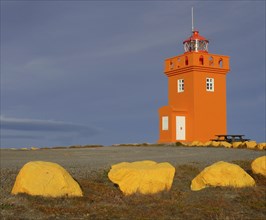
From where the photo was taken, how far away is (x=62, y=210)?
8438 mm

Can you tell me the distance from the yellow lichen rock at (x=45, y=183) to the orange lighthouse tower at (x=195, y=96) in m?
24.9

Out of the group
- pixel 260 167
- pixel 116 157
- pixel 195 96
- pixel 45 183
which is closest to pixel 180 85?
pixel 195 96

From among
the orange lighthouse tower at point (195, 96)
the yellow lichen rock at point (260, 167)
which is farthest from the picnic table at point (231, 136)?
the yellow lichen rock at point (260, 167)

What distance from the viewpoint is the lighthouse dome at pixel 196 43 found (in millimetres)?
35781

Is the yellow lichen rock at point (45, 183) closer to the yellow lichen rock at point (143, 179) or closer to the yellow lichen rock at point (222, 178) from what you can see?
the yellow lichen rock at point (143, 179)

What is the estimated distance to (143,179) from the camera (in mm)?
10469

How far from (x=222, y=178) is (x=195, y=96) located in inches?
936

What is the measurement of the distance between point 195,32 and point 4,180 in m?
28.1

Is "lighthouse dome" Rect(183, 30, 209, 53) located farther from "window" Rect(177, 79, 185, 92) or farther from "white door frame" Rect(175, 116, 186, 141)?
"white door frame" Rect(175, 116, 186, 141)

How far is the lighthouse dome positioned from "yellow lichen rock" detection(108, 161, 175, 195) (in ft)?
85.7

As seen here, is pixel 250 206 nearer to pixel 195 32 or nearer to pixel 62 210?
pixel 62 210

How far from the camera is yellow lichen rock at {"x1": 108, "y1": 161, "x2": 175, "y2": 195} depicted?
410 inches

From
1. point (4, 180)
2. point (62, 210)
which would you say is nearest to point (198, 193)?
point (62, 210)

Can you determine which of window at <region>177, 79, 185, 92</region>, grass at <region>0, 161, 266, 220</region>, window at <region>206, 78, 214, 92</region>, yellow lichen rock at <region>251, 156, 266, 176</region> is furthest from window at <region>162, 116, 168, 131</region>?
grass at <region>0, 161, 266, 220</region>
